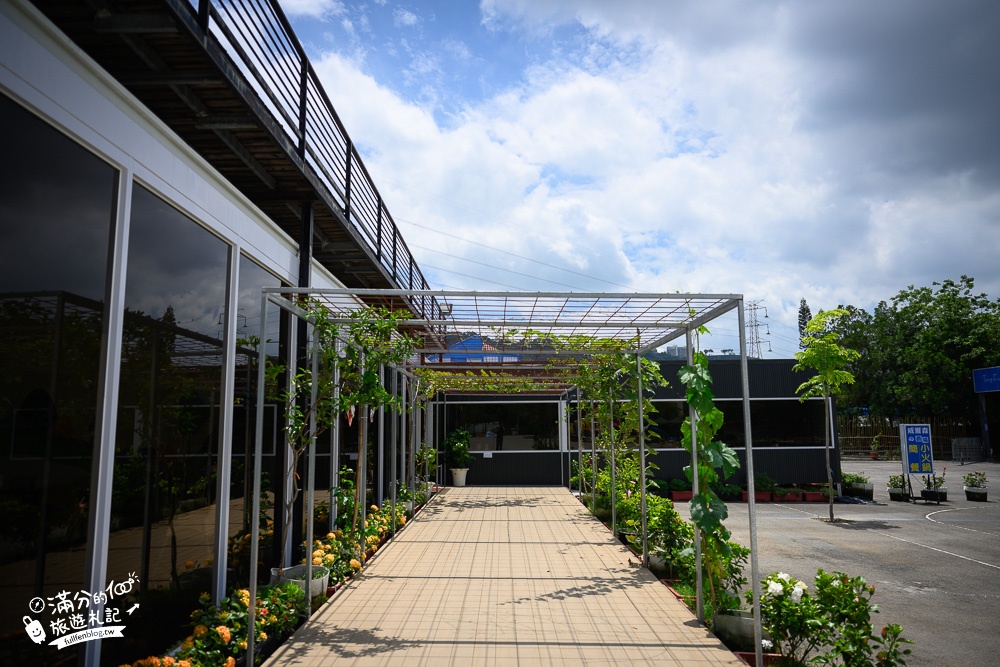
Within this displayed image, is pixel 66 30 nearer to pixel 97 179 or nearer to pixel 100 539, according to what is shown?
pixel 97 179

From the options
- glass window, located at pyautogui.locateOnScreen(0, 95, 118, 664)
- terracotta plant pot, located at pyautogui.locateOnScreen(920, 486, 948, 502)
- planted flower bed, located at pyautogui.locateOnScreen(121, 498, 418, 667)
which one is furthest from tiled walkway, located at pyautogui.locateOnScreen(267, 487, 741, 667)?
→ terracotta plant pot, located at pyautogui.locateOnScreen(920, 486, 948, 502)

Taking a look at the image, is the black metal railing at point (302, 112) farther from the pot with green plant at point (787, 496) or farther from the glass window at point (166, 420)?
the pot with green plant at point (787, 496)

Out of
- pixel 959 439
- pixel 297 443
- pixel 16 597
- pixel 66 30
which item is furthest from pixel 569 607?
pixel 959 439

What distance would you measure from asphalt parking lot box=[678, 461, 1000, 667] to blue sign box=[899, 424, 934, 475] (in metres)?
0.98

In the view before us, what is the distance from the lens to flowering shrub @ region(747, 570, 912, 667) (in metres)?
3.87

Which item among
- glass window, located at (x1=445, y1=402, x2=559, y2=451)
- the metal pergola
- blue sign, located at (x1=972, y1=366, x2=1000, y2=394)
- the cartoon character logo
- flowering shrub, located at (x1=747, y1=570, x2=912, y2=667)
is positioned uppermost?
blue sign, located at (x1=972, y1=366, x2=1000, y2=394)

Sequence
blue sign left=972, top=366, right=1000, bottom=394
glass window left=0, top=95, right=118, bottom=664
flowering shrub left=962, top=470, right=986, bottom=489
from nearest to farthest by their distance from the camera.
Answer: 1. glass window left=0, top=95, right=118, bottom=664
2. flowering shrub left=962, top=470, right=986, bottom=489
3. blue sign left=972, top=366, right=1000, bottom=394

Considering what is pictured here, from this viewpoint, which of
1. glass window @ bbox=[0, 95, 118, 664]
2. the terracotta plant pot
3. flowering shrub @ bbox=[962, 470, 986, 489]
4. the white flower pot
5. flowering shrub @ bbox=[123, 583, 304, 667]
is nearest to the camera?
glass window @ bbox=[0, 95, 118, 664]

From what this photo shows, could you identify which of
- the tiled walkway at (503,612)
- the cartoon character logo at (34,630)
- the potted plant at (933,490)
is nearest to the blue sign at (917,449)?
the potted plant at (933,490)

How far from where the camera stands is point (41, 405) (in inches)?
126

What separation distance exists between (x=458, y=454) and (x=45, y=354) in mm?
15297

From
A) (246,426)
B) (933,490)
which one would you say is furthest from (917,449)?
(246,426)

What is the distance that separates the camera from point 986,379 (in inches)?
1261

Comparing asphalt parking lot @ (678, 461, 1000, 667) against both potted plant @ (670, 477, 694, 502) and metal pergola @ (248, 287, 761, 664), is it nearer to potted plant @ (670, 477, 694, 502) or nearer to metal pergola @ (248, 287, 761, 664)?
potted plant @ (670, 477, 694, 502)
